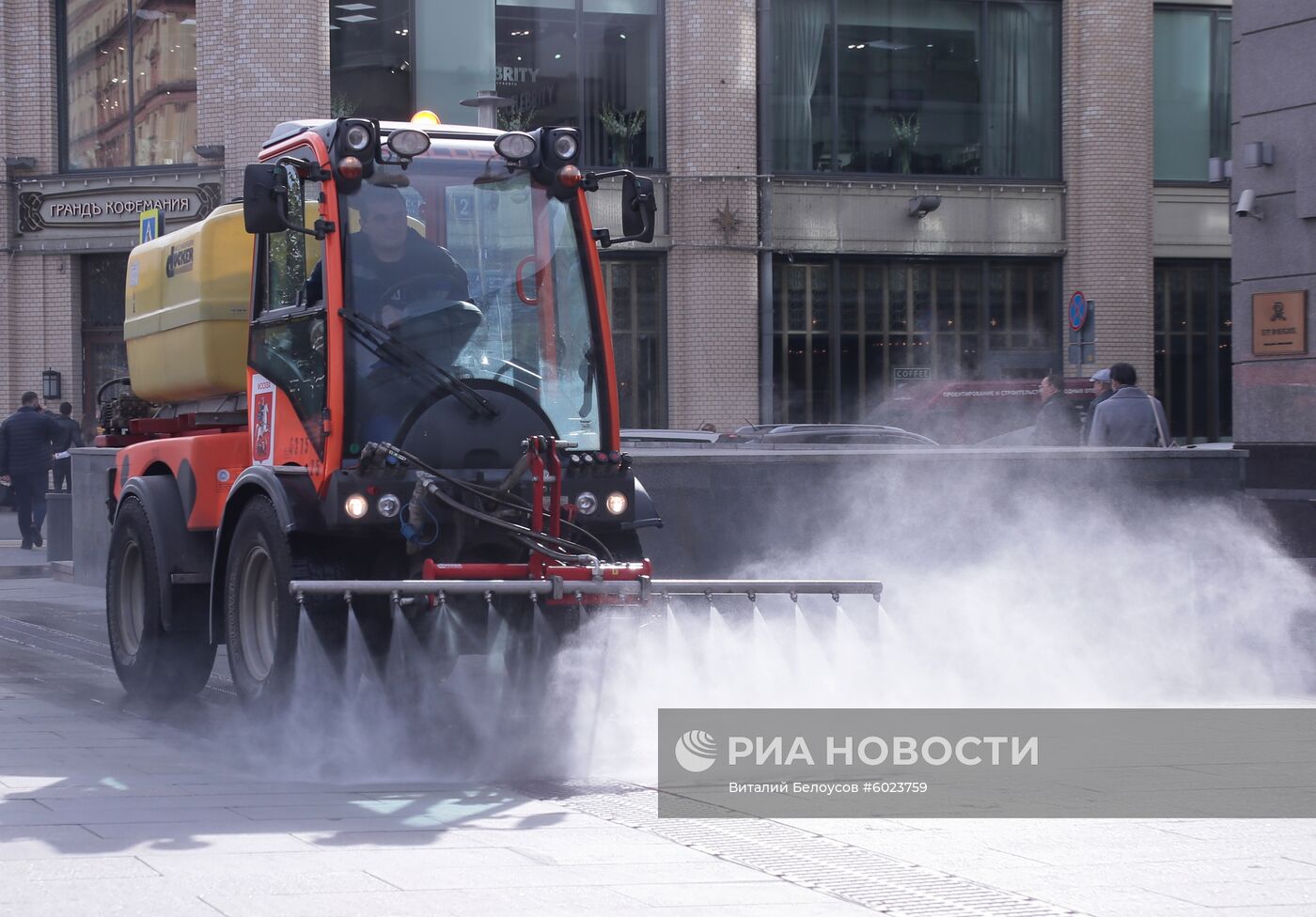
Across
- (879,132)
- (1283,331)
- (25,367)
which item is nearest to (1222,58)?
(879,132)

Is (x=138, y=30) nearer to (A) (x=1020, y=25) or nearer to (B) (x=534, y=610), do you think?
(A) (x=1020, y=25)

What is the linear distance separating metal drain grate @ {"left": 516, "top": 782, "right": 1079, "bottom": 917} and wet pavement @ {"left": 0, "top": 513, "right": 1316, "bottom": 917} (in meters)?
0.01

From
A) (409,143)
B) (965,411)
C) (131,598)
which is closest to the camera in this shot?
(409,143)

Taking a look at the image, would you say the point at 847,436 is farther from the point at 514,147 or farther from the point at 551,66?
the point at 514,147

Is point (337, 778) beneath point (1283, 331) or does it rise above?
beneath

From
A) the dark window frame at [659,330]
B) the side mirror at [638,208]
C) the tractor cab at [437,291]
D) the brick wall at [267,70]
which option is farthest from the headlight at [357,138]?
the dark window frame at [659,330]

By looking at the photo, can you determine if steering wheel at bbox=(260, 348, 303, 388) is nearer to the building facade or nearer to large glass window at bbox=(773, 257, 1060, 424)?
the building facade

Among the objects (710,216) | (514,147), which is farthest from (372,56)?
(514,147)

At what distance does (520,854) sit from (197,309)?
4634mm

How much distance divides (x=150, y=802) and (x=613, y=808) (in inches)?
67.9

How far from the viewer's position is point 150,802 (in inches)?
267

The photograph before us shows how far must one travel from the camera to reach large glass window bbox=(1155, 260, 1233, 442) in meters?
31.6

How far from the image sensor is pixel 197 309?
376 inches

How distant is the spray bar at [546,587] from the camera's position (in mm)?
7391
